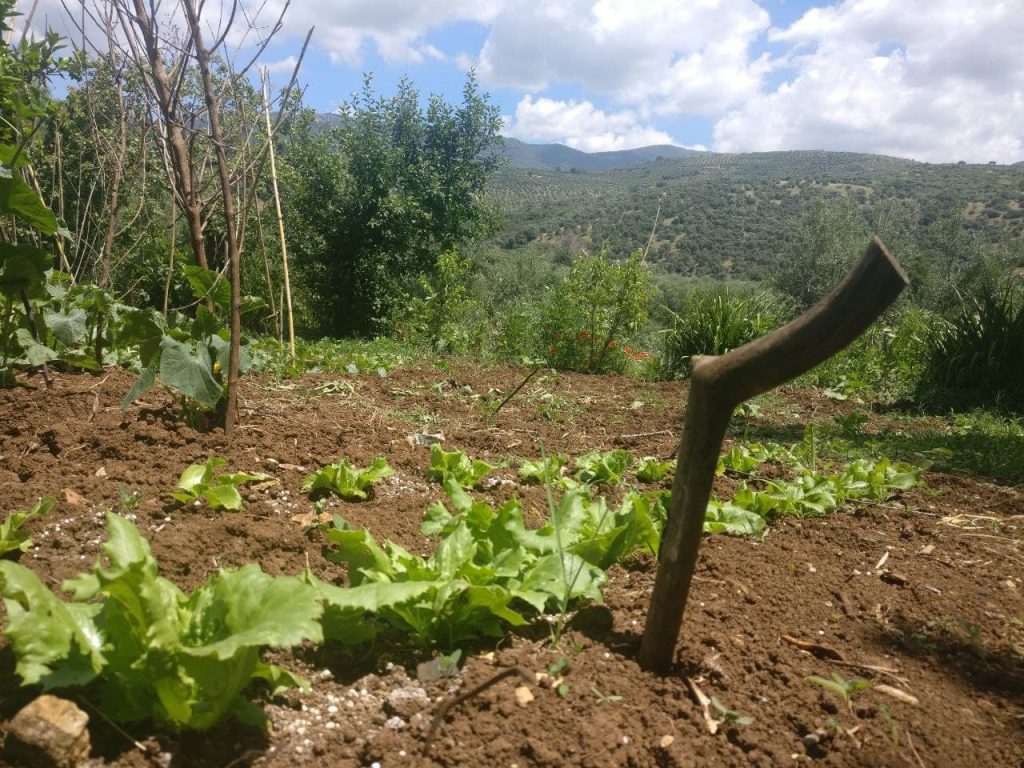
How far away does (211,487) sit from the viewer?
241 cm

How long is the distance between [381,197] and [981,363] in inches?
417

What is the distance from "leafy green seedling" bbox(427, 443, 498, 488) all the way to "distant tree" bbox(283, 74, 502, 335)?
36.0 ft

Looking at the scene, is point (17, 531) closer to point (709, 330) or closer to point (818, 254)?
Result: point (709, 330)

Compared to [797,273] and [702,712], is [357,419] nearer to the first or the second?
[702,712]

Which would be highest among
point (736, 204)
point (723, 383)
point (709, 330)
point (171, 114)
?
point (736, 204)

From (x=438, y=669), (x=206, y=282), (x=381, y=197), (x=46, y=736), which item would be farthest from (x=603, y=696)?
(x=381, y=197)

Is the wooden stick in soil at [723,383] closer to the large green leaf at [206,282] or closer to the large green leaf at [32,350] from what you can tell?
the large green leaf at [206,282]

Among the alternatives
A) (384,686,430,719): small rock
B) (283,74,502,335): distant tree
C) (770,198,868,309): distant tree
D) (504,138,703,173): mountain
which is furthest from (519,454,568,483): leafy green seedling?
(504,138,703,173): mountain

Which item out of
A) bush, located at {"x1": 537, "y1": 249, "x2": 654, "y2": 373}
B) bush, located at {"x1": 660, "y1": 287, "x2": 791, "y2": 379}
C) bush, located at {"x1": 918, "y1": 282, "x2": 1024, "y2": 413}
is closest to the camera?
bush, located at {"x1": 918, "y1": 282, "x2": 1024, "y2": 413}

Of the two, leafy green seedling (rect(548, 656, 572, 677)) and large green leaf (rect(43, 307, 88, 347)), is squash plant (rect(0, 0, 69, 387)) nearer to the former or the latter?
large green leaf (rect(43, 307, 88, 347))

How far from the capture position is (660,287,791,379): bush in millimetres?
8047

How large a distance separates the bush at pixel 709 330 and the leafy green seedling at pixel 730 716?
653 cm

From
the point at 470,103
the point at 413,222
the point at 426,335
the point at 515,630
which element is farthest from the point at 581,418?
the point at 470,103

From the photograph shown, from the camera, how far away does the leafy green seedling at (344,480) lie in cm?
263
